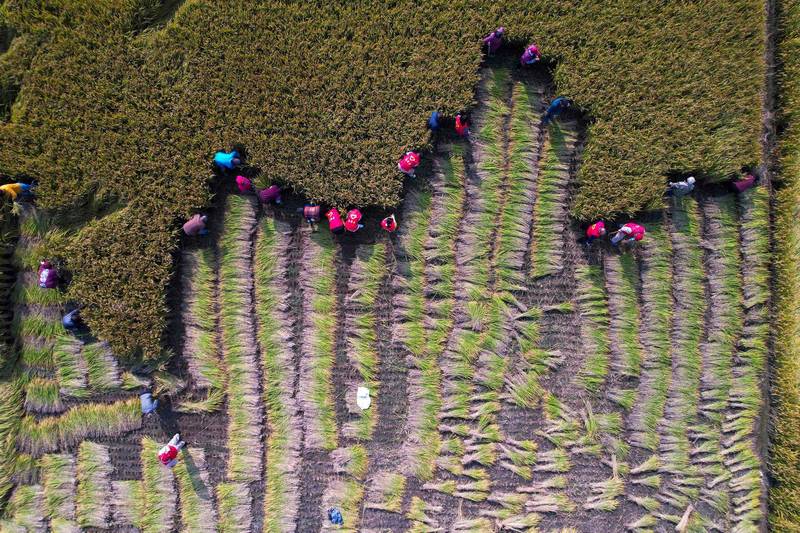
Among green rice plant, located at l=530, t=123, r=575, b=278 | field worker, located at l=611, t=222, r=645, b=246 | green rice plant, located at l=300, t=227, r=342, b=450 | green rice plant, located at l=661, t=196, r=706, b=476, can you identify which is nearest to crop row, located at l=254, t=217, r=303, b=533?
green rice plant, located at l=300, t=227, r=342, b=450

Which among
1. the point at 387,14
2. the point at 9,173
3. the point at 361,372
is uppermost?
the point at 387,14

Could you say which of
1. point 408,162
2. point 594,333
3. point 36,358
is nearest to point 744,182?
point 594,333

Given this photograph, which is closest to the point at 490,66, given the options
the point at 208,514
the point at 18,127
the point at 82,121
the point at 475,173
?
the point at 475,173

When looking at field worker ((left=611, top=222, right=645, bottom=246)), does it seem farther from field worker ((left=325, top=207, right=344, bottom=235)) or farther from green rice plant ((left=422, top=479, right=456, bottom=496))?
green rice plant ((left=422, top=479, right=456, bottom=496))

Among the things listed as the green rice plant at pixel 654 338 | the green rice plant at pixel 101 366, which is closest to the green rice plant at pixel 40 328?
the green rice plant at pixel 101 366

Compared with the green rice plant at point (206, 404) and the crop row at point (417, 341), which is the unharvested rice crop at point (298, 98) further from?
the green rice plant at point (206, 404)

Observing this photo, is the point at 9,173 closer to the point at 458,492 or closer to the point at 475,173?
the point at 475,173
